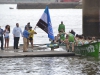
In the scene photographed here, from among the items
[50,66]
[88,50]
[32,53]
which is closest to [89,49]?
[88,50]

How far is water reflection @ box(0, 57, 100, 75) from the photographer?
2748cm

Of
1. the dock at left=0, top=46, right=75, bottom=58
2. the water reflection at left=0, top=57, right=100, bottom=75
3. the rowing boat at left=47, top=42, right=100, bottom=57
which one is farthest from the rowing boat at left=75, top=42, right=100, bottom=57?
the water reflection at left=0, top=57, right=100, bottom=75

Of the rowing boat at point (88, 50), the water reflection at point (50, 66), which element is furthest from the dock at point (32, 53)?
the water reflection at point (50, 66)

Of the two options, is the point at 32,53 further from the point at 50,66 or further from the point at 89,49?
the point at 50,66

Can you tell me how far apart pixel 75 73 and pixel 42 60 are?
192 inches

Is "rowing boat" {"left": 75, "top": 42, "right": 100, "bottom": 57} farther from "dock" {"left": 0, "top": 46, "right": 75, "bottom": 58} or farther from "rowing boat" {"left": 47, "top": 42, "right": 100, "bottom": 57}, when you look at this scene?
"dock" {"left": 0, "top": 46, "right": 75, "bottom": 58}

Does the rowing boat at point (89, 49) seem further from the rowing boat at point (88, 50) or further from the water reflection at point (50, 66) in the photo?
the water reflection at point (50, 66)

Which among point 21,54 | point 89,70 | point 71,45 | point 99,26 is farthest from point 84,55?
point 99,26

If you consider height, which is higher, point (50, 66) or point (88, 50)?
point (88, 50)

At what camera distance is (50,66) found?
2955 centimetres

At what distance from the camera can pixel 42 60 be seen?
104ft

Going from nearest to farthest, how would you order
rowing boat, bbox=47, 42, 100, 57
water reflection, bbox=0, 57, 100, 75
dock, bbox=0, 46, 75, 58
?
water reflection, bbox=0, 57, 100, 75
rowing boat, bbox=47, 42, 100, 57
dock, bbox=0, 46, 75, 58

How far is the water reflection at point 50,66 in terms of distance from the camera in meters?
27.5

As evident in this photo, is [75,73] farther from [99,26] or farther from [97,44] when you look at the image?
[99,26]
